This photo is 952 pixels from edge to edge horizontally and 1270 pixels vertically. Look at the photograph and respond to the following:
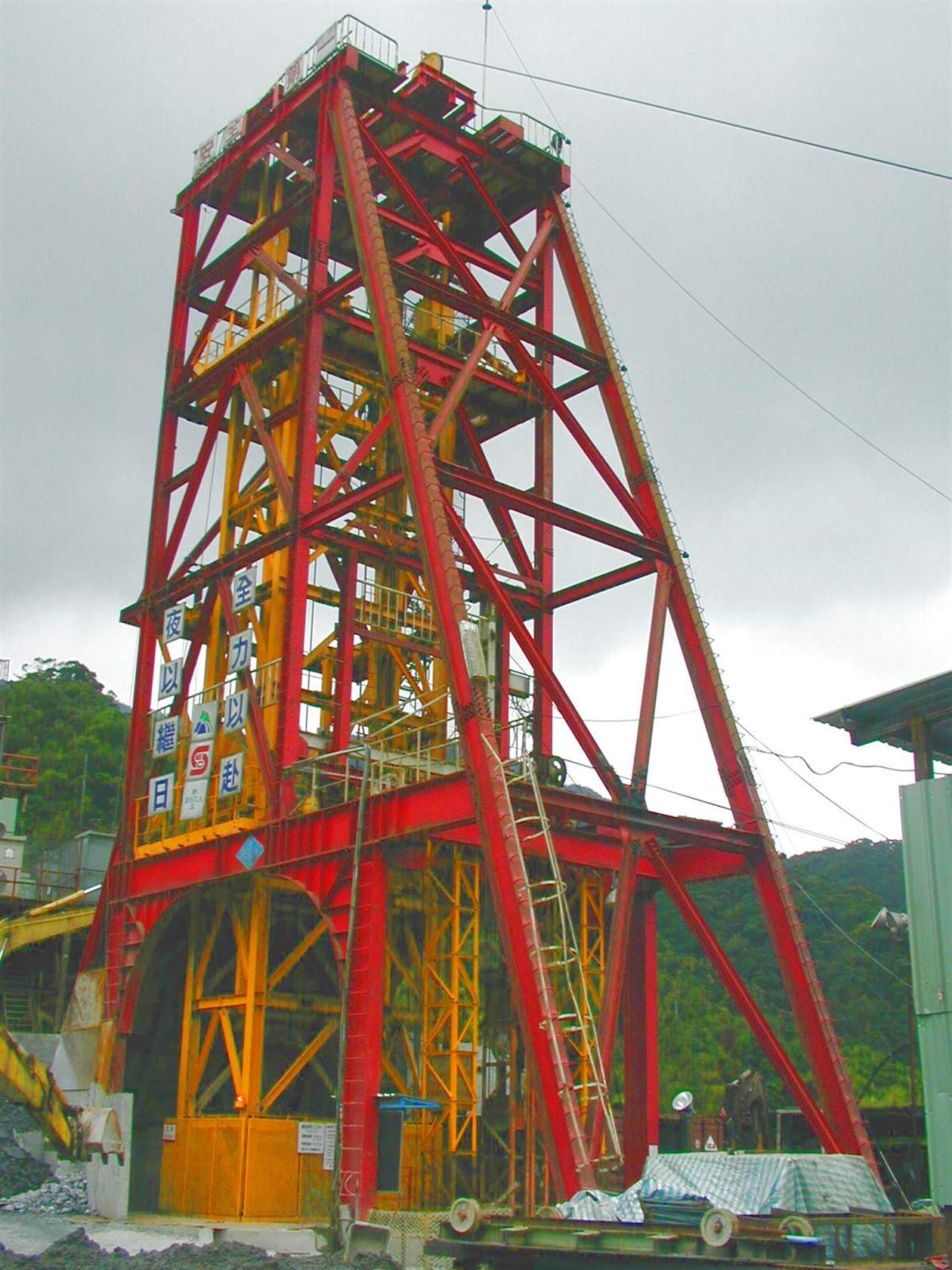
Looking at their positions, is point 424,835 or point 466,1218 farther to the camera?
point 424,835

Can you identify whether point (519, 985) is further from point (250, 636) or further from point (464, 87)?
point (464, 87)

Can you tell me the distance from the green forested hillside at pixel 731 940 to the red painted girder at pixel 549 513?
20.4m

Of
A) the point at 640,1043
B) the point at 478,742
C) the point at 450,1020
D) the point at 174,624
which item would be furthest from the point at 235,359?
the point at 640,1043

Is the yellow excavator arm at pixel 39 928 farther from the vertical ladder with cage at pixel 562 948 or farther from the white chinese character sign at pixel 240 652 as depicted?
the vertical ladder with cage at pixel 562 948

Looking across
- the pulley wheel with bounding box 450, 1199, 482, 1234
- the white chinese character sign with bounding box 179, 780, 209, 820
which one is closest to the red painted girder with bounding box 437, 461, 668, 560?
the white chinese character sign with bounding box 179, 780, 209, 820

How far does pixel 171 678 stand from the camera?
33.6 meters

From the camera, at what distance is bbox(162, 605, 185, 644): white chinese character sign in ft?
111

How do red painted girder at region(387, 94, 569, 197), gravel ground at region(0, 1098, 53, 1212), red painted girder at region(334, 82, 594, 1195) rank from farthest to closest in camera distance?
red painted girder at region(387, 94, 569, 197) → gravel ground at region(0, 1098, 53, 1212) → red painted girder at region(334, 82, 594, 1195)

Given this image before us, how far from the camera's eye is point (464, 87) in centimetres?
3503

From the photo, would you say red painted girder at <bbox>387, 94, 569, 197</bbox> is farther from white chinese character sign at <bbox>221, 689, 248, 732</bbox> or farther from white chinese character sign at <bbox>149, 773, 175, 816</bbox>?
white chinese character sign at <bbox>149, 773, 175, 816</bbox>

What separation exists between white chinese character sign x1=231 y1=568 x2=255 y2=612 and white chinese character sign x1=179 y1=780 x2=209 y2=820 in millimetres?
3746

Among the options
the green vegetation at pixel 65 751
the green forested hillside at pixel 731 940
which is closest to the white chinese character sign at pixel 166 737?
the green forested hillside at pixel 731 940

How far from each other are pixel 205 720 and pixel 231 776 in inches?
71.7

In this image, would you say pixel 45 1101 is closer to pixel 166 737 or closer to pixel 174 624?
pixel 166 737
